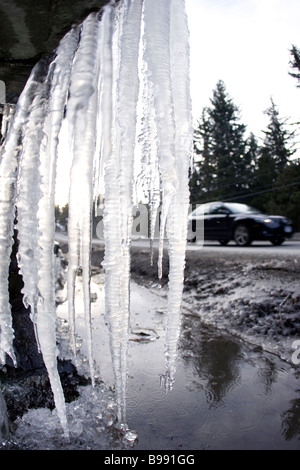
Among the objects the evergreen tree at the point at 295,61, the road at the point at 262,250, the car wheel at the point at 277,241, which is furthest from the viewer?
the evergreen tree at the point at 295,61

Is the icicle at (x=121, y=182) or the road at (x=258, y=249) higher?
the icicle at (x=121, y=182)

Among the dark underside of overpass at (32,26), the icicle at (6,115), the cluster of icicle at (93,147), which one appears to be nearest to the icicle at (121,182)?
the cluster of icicle at (93,147)

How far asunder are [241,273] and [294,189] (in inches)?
841

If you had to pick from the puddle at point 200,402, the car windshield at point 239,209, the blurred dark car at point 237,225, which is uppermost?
the car windshield at point 239,209

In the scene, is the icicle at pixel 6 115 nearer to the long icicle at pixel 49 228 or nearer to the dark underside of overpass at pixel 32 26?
the dark underside of overpass at pixel 32 26

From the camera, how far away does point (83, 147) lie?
1.56 m

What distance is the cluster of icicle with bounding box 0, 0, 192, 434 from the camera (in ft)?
4.93

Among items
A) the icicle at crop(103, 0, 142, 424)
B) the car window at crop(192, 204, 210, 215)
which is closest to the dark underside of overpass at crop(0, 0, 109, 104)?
the icicle at crop(103, 0, 142, 424)

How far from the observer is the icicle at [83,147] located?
4.84 ft

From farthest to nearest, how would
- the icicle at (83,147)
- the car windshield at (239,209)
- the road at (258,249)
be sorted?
1. the car windshield at (239,209)
2. the road at (258,249)
3. the icicle at (83,147)

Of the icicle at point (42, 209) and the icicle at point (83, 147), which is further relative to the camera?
the icicle at point (42, 209)

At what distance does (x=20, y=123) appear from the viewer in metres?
1.65

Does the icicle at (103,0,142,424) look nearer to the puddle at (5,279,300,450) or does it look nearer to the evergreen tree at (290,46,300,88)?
the puddle at (5,279,300,450)
